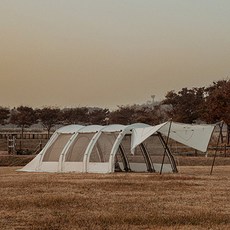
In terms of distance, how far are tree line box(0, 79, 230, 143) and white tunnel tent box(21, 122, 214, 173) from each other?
30.5 metres

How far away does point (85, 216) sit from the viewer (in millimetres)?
11281

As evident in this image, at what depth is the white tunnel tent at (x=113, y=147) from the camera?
23641 mm

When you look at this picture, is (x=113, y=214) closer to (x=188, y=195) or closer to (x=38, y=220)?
(x=38, y=220)

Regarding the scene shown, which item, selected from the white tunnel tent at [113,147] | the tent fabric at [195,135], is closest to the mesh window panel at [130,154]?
the white tunnel tent at [113,147]

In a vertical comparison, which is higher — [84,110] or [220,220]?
[84,110]

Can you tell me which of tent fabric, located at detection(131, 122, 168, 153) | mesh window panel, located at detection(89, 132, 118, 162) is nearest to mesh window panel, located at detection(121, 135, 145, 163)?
mesh window panel, located at detection(89, 132, 118, 162)

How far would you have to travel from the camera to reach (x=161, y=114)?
95938mm

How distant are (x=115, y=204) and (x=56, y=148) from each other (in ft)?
41.8

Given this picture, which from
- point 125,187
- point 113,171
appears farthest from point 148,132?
point 125,187

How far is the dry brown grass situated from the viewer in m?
10.5

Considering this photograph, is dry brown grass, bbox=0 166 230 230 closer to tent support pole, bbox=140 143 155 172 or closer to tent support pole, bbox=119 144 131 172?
tent support pole, bbox=140 143 155 172

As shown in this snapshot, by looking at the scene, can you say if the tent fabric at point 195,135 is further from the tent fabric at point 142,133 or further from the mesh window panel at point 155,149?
the mesh window panel at point 155,149

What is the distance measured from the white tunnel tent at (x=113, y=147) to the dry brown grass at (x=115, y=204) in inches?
161

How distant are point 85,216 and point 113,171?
1240 centimetres
